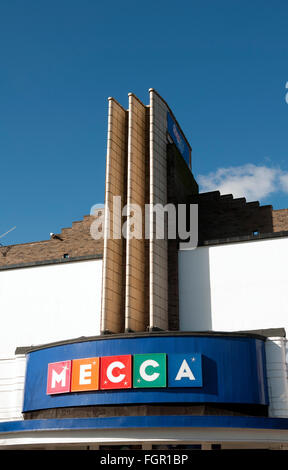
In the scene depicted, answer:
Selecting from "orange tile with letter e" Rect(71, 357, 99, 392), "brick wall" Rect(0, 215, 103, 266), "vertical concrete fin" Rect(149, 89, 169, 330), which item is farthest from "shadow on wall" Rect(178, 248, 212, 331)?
"brick wall" Rect(0, 215, 103, 266)

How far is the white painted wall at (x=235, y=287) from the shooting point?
2655 centimetres

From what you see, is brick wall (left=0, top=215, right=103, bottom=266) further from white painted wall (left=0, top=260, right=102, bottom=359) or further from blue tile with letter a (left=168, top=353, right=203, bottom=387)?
blue tile with letter a (left=168, top=353, right=203, bottom=387)

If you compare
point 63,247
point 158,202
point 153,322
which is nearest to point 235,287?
point 153,322

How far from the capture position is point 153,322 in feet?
85.2

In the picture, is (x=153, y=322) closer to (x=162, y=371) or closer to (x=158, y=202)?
(x=162, y=371)

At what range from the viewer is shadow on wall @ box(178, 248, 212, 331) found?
90.4 ft

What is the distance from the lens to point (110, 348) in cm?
Answer: 2366

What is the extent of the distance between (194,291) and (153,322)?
10.4 ft

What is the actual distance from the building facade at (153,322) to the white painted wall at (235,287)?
0.16 ft

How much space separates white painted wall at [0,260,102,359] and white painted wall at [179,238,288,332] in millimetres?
4552

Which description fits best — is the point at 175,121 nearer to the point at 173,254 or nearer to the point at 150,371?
the point at 173,254
